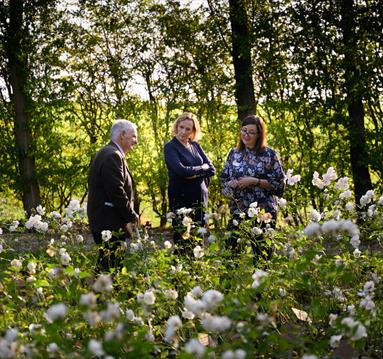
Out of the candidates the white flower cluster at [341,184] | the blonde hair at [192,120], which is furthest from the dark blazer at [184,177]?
the white flower cluster at [341,184]

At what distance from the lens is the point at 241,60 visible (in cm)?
938

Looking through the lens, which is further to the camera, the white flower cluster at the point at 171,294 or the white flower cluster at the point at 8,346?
the white flower cluster at the point at 171,294

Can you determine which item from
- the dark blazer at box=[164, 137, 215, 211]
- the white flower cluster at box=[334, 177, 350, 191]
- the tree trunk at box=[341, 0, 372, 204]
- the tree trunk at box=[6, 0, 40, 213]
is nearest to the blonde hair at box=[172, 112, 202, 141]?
the dark blazer at box=[164, 137, 215, 211]

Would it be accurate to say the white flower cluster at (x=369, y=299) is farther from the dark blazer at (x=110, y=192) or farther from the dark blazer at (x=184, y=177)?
the dark blazer at (x=184, y=177)

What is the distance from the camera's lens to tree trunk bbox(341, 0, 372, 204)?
8.16 meters

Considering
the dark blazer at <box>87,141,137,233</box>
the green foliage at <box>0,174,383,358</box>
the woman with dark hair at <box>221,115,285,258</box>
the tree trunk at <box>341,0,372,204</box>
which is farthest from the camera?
the tree trunk at <box>341,0,372,204</box>

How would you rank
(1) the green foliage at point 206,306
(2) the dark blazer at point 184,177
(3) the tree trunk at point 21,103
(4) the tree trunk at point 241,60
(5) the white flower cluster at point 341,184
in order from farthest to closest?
(3) the tree trunk at point 21,103 → (4) the tree trunk at point 241,60 → (2) the dark blazer at point 184,177 → (5) the white flower cluster at point 341,184 → (1) the green foliage at point 206,306

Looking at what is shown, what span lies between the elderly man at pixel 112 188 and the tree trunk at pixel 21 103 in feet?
20.6

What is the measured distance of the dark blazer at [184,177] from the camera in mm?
5276

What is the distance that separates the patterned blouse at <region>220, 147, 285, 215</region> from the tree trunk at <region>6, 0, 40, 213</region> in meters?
6.15

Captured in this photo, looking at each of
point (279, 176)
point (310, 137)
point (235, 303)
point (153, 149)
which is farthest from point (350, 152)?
point (235, 303)

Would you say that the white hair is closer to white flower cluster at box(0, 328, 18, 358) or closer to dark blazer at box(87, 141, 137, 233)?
dark blazer at box(87, 141, 137, 233)

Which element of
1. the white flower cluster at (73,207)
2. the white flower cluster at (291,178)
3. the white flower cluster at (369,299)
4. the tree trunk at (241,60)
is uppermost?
the tree trunk at (241,60)

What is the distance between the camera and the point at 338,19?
27.6ft
